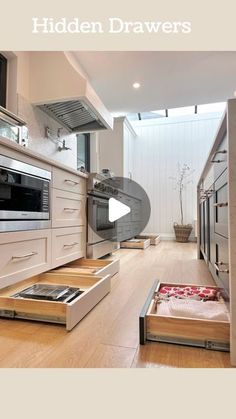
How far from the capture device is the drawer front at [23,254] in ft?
3.99

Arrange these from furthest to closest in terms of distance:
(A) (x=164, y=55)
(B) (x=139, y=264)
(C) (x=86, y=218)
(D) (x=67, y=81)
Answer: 1. (A) (x=164, y=55)
2. (B) (x=139, y=264)
3. (C) (x=86, y=218)
4. (D) (x=67, y=81)

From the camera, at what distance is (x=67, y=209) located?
6.27 ft

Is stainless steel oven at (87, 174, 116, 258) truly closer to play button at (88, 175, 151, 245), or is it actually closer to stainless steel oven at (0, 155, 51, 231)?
play button at (88, 175, 151, 245)

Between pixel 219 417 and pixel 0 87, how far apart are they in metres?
2.39

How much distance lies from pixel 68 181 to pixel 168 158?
13.9 ft

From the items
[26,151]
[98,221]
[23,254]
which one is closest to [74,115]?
[98,221]

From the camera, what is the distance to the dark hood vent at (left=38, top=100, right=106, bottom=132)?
7.60ft

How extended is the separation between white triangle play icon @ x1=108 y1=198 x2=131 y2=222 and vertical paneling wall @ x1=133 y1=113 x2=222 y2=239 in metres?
1.70

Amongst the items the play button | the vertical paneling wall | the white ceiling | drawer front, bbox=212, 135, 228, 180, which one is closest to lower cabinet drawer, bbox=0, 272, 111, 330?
drawer front, bbox=212, 135, 228, 180

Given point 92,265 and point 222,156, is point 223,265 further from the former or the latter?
point 92,265
